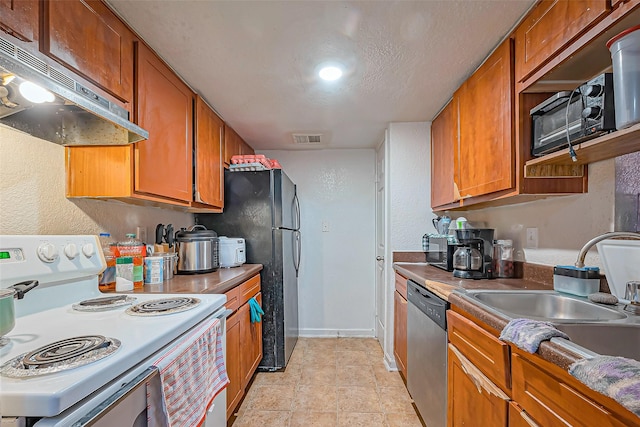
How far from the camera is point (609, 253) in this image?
4.12 feet

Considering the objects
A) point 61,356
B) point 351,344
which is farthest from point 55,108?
point 351,344

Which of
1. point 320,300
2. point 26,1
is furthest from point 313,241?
point 26,1

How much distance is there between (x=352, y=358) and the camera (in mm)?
2930

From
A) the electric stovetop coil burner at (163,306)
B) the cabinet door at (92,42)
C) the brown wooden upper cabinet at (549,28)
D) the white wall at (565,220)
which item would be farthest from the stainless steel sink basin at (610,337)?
the cabinet door at (92,42)

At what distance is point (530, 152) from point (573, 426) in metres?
1.13

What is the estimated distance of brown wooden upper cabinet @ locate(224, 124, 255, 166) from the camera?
2701 mm

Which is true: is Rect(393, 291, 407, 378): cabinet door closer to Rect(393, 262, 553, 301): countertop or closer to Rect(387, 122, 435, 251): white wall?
Rect(393, 262, 553, 301): countertop

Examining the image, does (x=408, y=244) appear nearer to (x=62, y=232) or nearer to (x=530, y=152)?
(x=530, y=152)

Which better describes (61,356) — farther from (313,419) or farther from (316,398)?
(316,398)

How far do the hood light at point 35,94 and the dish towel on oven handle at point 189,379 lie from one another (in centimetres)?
89

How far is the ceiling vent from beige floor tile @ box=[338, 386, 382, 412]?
2.25 m

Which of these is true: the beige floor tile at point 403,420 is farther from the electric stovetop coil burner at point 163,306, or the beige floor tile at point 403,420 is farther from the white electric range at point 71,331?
the electric stovetop coil burner at point 163,306

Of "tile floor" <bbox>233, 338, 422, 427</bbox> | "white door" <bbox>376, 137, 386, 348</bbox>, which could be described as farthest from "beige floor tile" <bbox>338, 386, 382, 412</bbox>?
"white door" <bbox>376, 137, 386, 348</bbox>

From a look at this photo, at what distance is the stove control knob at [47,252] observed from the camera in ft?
3.83
